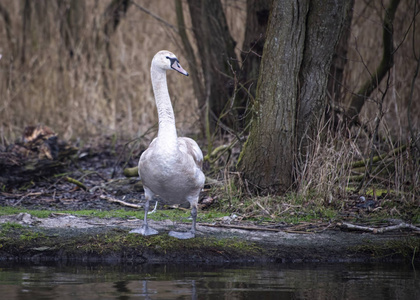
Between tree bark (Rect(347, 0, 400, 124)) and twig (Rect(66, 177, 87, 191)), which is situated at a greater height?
tree bark (Rect(347, 0, 400, 124))

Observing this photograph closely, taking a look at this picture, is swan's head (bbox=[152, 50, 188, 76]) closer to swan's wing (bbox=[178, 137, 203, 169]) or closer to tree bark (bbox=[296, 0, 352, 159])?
swan's wing (bbox=[178, 137, 203, 169])

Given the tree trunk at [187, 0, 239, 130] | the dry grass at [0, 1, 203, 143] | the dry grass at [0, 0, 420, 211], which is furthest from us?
the dry grass at [0, 1, 203, 143]

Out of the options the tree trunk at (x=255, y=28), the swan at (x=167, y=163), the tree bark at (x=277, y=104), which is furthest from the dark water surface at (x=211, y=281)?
Result: the tree trunk at (x=255, y=28)

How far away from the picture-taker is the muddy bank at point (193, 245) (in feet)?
18.5

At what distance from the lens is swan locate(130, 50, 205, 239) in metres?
5.55

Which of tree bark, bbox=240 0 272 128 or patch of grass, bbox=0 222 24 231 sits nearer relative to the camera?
patch of grass, bbox=0 222 24 231

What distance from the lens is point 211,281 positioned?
4.78 metres

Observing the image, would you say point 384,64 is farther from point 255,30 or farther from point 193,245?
point 193,245

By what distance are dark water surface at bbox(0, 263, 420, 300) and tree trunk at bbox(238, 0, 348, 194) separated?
6.39 ft

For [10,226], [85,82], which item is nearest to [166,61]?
[10,226]

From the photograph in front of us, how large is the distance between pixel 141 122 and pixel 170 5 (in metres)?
3.64

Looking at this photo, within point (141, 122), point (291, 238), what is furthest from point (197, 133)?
point (291, 238)

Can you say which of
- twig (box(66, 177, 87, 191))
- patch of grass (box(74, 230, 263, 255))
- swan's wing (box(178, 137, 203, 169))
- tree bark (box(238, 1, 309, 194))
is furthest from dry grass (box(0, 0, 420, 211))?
patch of grass (box(74, 230, 263, 255))

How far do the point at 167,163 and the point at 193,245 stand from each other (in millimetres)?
814
